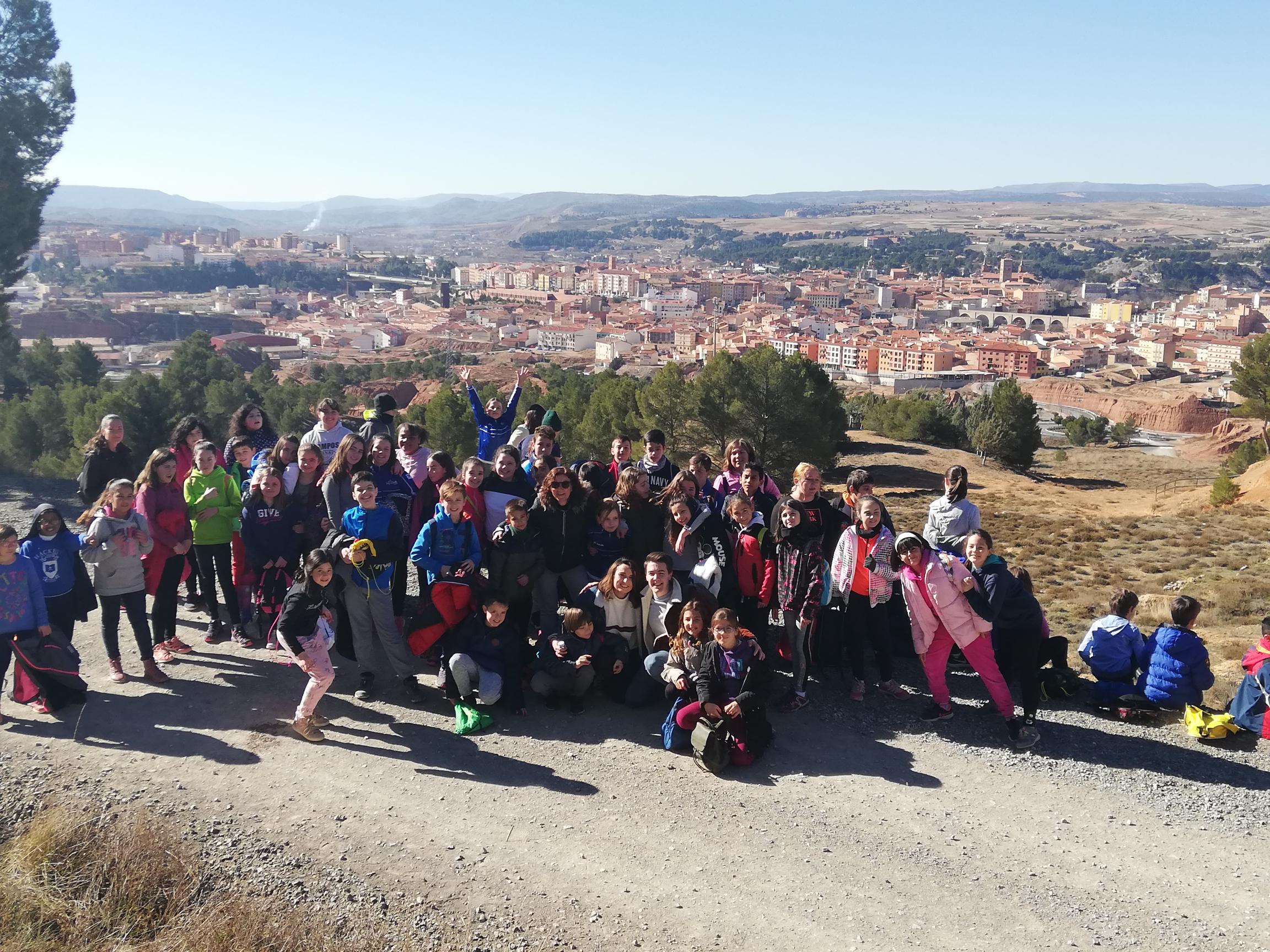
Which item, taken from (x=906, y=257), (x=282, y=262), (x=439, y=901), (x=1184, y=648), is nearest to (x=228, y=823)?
(x=439, y=901)

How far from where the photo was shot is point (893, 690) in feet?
15.6

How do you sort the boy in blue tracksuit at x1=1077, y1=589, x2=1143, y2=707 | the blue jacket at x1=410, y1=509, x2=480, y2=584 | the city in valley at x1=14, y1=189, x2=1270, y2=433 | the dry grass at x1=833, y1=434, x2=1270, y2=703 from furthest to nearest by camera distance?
1. the city in valley at x1=14, y1=189, x2=1270, y2=433
2. the dry grass at x1=833, y1=434, x2=1270, y2=703
3. the boy in blue tracksuit at x1=1077, y1=589, x2=1143, y2=707
4. the blue jacket at x1=410, y1=509, x2=480, y2=584

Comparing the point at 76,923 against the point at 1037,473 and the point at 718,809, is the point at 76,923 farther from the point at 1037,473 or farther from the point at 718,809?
the point at 1037,473

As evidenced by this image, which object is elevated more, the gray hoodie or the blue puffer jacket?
the gray hoodie

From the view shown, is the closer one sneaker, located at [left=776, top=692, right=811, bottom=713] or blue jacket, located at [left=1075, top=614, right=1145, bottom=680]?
sneaker, located at [left=776, top=692, right=811, bottom=713]

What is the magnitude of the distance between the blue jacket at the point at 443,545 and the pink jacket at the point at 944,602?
2.12 meters

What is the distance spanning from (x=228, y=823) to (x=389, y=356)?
73284 millimetres

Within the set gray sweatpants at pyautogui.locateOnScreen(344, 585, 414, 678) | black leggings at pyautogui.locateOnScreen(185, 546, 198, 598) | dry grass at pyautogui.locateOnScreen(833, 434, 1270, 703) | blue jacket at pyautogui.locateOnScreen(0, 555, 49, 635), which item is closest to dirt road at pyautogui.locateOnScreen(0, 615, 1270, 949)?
gray sweatpants at pyautogui.locateOnScreen(344, 585, 414, 678)

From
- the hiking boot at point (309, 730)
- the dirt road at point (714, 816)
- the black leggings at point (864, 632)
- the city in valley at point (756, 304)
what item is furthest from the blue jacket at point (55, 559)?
the city in valley at point (756, 304)

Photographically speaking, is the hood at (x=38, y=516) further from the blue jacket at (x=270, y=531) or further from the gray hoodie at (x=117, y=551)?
the blue jacket at (x=270, y=531)

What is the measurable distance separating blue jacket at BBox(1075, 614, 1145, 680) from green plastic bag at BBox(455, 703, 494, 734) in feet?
9.89

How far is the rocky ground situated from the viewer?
3191mm

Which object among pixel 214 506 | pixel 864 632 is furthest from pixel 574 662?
pixel 214 506

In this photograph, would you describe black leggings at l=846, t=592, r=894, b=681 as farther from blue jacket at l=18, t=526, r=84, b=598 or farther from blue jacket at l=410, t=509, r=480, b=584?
blue jacket at l=18, t=526, r=84, b=598
